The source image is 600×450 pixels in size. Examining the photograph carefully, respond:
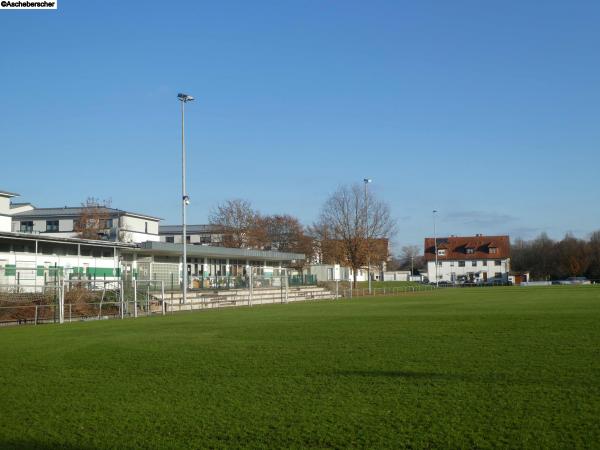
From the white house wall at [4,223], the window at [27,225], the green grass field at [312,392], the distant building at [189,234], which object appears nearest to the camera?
the green grass field at [312,392]

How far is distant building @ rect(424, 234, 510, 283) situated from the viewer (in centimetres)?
12425

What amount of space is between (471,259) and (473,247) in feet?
8.57

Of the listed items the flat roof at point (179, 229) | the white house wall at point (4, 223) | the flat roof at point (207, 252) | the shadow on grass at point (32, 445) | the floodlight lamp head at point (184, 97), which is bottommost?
the shadow on grass at point (32, 445)

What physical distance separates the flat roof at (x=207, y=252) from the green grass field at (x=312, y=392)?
30183 millimetres

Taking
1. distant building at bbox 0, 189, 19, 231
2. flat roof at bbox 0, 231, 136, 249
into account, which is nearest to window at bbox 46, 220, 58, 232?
distant building at bbox 0, 189, 19, 231

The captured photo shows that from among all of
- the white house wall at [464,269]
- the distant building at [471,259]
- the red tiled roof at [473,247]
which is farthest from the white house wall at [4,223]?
the red tiled roof at [473,247]

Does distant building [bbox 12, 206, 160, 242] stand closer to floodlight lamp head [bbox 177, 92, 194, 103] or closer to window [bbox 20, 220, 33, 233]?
window [bbox 20, 220, 33, 233]

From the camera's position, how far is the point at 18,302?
2750cm

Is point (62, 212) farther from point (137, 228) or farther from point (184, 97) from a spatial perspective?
point (184, 97)

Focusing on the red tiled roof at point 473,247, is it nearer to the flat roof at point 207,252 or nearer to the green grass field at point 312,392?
the flat roof at point 207,252

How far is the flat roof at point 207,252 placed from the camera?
4669 cm

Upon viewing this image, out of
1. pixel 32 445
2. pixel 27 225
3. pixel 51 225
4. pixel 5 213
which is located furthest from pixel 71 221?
pixel 32 445

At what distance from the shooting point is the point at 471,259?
12619 cm

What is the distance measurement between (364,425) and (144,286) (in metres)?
31.2
